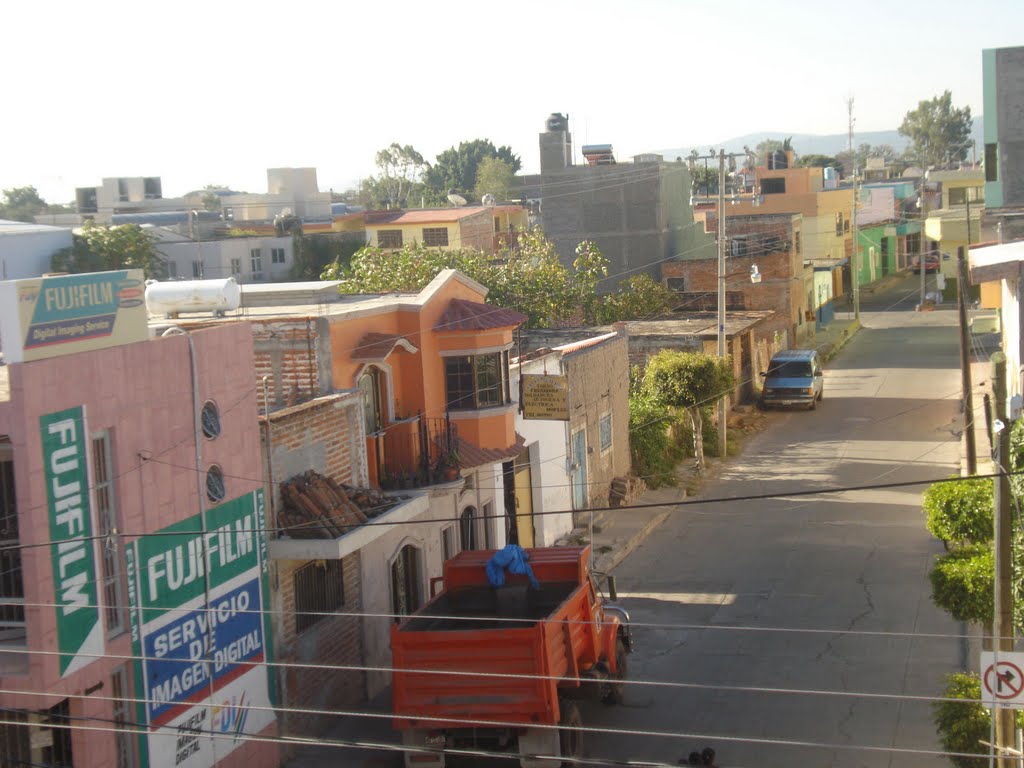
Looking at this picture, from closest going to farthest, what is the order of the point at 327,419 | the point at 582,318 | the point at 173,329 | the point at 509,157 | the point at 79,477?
1. the point at 79,477
2. the point at 173,329
3. the point at 327,419
4. the point at 582,318
5. the point at 509,157

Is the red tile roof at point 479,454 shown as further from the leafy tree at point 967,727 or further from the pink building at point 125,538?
the leafy tree at point 967,727

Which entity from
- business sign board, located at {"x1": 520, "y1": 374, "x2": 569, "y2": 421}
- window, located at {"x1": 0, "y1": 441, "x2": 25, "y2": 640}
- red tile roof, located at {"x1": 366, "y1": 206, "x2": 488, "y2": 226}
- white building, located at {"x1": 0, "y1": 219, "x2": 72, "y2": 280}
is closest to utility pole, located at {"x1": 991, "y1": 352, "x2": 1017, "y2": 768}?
window, located at {"x1": 0, "y1": 441, "x2": 25, "y2": 640}

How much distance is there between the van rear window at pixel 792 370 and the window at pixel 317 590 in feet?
91.8

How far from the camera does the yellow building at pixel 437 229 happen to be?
6950 centimetres

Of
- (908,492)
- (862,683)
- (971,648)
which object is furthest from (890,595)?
(908,492)

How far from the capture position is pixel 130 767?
520 inches

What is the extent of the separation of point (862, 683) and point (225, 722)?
9160 mm

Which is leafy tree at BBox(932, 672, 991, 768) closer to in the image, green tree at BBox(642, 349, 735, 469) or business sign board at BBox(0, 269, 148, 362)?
business sign board at BBox(0, 269, 148, 362)

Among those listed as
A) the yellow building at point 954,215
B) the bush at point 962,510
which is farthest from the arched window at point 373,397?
the yellow building at point 954,215

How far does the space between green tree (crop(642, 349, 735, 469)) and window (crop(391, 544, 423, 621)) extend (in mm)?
14658

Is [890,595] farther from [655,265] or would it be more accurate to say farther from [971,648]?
[655,265]

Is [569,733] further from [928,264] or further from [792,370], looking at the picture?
[928,264]

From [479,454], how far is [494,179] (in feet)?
336

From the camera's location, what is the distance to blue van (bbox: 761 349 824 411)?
42.7 meters
